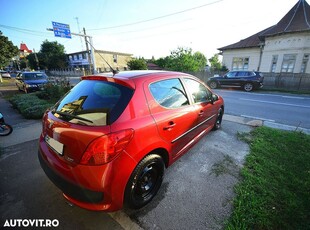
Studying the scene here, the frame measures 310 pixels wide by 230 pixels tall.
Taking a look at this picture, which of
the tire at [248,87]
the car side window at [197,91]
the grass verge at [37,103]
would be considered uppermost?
the car side window at [197,91]

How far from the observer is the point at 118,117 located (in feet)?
5.49

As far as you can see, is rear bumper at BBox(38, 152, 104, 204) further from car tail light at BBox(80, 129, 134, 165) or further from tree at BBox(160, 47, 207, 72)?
tree at BBox(160, 47, 207, 72)

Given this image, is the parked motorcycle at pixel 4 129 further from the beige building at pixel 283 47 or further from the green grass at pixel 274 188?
the beige building at pixel 283 47

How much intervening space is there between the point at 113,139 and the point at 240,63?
77.5ft

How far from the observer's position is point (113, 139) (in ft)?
5.14

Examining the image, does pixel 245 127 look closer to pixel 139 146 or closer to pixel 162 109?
pixel 162 109

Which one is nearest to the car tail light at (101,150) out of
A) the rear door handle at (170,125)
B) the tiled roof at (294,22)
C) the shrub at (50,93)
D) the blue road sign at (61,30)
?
the rear door handle at (170,125)

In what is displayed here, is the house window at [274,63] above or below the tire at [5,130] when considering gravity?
above

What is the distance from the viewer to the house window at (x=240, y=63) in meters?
20.2

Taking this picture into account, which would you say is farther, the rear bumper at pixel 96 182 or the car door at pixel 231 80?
the car door at pixel 231 80

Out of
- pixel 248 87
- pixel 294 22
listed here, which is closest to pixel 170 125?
pixel 248 87

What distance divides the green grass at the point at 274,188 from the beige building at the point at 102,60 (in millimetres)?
39327

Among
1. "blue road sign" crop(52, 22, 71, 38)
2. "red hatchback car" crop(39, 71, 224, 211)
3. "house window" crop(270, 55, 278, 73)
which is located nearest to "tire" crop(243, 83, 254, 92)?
"house window" crop(270, 55, 278, 73)

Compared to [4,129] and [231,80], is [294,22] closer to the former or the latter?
[231,80]
